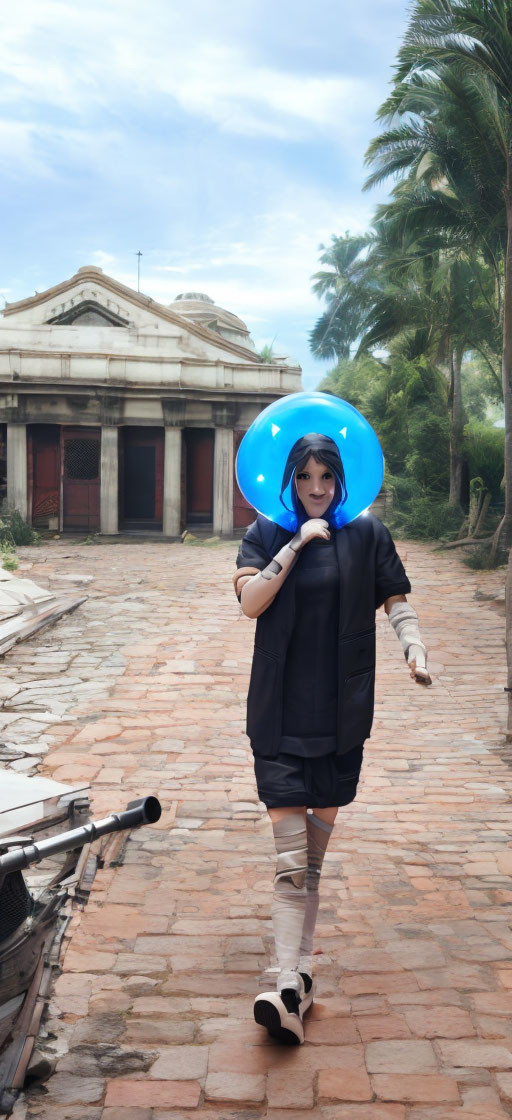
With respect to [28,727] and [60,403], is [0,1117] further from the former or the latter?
[60,403]

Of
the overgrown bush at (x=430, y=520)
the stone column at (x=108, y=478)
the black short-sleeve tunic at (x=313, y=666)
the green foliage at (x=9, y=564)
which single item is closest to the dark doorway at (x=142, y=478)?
the stone column at (x=108, y=478)

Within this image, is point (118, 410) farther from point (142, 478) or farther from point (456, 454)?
point (456, 454)

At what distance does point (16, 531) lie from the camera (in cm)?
2089

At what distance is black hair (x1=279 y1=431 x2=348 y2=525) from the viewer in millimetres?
3240

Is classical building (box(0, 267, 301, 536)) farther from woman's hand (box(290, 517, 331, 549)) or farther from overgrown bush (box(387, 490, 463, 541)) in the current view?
woman's hand (box(290, 517, 331, 549))

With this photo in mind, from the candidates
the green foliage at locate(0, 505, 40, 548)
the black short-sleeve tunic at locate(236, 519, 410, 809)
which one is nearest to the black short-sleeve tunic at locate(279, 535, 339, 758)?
the black short-sleeve tunic at locate(236, 519, 410, 809)

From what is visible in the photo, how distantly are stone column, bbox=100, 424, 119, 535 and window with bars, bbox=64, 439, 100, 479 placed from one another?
1.59ft

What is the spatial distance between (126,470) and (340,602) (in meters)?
20.8

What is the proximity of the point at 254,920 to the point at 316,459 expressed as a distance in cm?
203

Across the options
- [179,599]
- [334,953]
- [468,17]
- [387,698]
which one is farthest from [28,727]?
[468,17]

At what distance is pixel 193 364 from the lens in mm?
23000

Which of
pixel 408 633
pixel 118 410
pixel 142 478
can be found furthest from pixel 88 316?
pixel 408 633

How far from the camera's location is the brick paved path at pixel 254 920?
277cm

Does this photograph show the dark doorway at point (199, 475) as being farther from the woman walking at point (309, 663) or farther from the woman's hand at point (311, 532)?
the woman's hand at point (311, 532)
